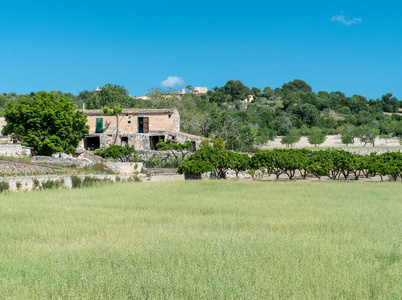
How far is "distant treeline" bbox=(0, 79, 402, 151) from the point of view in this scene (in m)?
54.3

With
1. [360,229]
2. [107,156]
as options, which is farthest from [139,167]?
[360,229]

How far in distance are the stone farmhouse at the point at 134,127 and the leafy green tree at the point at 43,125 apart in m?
8.69

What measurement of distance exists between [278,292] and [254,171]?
27.5 meters

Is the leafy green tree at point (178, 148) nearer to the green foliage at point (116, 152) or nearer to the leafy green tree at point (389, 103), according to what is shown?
the green foliage at point (116, 152)

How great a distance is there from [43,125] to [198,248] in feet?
91.6

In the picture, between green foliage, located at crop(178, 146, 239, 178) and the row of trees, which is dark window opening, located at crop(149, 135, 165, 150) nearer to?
green foliage, located at crop(178, 146, 239, 178)

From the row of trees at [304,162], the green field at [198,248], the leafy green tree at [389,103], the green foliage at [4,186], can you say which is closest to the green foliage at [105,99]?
the row of trees at [304,162]

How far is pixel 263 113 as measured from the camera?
92.0m

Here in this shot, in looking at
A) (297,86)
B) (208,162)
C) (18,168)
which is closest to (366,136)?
(208,162)

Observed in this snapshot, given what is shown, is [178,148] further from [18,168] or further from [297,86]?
[297,86]

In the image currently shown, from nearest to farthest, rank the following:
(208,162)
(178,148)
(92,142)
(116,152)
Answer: (208,162), (116,152), (178,148), (92,142)

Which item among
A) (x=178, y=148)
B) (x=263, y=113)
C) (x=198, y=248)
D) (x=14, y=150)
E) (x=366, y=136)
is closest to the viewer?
(x=198, y=248)

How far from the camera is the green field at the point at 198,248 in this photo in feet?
23.6

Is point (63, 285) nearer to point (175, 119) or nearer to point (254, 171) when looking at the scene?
point (254, 171)
